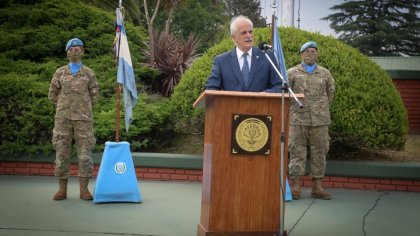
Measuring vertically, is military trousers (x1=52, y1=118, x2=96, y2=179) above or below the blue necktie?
below

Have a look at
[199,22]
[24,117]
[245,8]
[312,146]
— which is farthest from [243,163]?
[245,8]

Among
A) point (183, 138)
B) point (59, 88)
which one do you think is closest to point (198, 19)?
point (183, 138)

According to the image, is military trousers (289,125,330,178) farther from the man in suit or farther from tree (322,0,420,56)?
tree (322,0,420,56)

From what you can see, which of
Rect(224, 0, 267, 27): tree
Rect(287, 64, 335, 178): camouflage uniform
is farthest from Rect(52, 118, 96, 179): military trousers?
Rect(224, 0, 267, 27): tree

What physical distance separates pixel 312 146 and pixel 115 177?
103 inches

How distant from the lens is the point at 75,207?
281 inches

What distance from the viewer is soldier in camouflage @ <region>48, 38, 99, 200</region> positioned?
24.9 feet

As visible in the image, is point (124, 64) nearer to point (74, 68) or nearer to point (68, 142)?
point (74, 68)

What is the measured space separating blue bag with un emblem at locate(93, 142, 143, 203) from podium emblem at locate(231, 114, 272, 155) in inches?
112

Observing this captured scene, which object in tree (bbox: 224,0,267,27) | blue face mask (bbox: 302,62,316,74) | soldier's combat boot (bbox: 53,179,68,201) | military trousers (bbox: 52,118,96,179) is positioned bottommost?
soldier's combat boot (bbox: 53,179,68,201)

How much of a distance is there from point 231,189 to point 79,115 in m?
3.26

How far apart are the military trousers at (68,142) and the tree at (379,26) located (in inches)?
1634

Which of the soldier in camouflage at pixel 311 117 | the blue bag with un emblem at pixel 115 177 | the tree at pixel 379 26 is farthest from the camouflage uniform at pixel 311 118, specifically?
the tree at pixel 379 26

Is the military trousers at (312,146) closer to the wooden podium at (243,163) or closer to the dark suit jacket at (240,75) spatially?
the dark suit jacket at (240,75)
